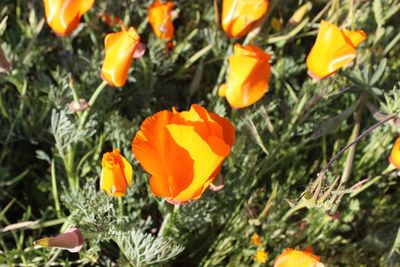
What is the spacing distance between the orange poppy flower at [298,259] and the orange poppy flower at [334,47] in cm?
41

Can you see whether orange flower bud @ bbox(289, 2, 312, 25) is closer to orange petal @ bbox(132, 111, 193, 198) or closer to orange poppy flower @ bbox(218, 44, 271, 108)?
orange poppy flower @ bbox(218, 44, 271, 108)

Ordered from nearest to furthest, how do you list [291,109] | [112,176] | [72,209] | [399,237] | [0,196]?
1. [112,176]
2. [399,237]
3. [72,209]
4. [0,196]
5. [291,109]

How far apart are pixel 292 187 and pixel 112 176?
0.72 metres

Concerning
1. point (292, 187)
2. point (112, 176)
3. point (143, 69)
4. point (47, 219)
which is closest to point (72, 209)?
point (47, 219)

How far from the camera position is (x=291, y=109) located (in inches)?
57.9

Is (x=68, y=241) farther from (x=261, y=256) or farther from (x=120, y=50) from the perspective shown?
(x=261, y=256)

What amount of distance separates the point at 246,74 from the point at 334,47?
18 cm

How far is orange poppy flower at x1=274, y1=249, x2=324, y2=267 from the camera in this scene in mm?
926

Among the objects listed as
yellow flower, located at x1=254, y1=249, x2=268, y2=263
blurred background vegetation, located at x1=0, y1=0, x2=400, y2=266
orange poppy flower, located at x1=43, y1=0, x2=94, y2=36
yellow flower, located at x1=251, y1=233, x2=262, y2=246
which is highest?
orange poppy flower, located at x1=43, y1=0, x2=94, y2=36

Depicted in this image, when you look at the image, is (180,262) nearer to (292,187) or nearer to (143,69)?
(292,187)

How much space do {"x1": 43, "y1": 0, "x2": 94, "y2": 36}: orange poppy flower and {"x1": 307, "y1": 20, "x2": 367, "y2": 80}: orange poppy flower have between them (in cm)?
49

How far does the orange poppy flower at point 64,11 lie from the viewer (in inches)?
45.5

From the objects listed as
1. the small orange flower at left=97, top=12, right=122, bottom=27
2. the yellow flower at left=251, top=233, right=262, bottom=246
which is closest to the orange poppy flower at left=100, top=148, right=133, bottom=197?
the yellow flower at left=251, top=233, right=262, bottom=246

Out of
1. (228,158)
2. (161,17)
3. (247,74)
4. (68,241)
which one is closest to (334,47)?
(247,74)
